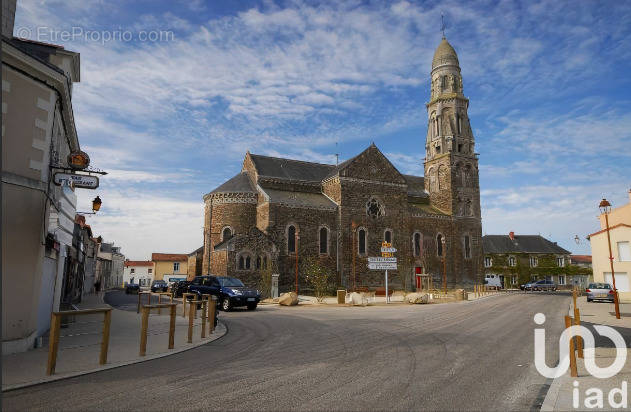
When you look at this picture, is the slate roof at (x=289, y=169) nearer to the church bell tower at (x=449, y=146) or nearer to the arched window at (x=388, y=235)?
the arched window at (x=388, y=235)

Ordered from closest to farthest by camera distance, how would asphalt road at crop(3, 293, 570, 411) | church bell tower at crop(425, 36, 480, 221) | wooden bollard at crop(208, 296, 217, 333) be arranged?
1. asphalt road at crop(3, 293, 570, 411)
2. wooden bollard at crop(208, 296, 217, 333)
3. church bell tower at crop(425, 36, 480, 221)

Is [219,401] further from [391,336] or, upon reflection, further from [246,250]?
[246,250]

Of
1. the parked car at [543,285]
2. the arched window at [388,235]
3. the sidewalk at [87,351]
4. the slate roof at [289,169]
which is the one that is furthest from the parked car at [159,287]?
the parked car at [543,285]

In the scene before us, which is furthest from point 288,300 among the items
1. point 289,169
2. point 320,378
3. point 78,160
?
point 289,169

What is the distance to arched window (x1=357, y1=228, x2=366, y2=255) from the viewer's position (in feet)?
119

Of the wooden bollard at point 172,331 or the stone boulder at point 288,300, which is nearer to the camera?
the wooden bollard at point 172,331

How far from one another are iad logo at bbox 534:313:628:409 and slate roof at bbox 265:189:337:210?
922 inches

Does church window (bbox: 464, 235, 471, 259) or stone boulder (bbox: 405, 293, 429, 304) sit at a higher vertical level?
church window (bbox: 464, 235, 471, 259)

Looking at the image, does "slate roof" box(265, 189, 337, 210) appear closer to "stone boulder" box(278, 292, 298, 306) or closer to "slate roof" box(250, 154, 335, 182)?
"slate roof" box(250, 154, 335, 182)

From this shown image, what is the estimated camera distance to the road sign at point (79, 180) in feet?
29.8

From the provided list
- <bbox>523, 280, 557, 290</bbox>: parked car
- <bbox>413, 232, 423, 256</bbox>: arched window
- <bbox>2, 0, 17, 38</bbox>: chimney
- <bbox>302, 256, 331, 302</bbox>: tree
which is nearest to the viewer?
<bbox>2, 0, 17, 38</bbox>: chimney

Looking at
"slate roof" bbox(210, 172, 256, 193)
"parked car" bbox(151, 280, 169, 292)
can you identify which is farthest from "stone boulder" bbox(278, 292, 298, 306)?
"parked car" bbox(151, 280, 169, 292)

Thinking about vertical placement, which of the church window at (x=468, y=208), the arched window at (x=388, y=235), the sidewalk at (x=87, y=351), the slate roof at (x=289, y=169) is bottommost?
the sidewalk at (x=87, y=351)

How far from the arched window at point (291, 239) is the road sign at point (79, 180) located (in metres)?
24.2
